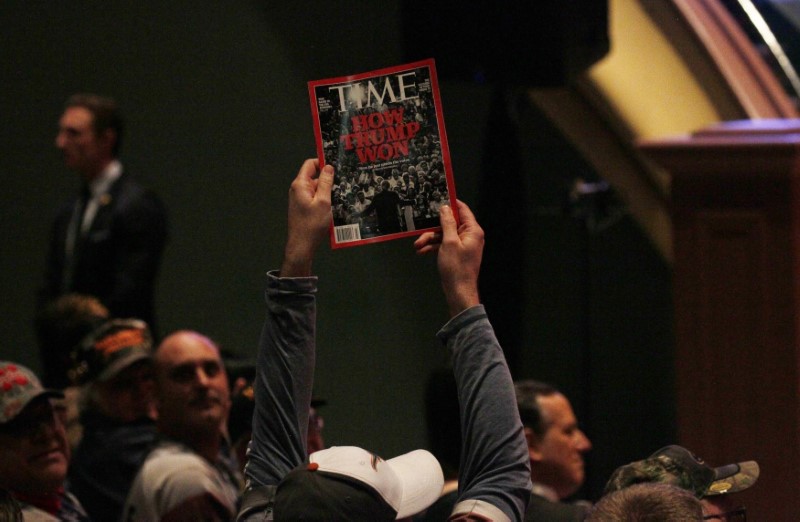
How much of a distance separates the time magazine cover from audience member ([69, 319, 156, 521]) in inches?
51.0

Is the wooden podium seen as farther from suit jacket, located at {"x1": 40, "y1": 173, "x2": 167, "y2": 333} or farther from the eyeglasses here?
suit jacket, located at {"x1": 40, "y1": 173, "x2": 167, "y2": 333}

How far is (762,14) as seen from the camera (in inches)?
175

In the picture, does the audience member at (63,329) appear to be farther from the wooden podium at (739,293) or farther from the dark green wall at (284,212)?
the wooden podium at (739,293)

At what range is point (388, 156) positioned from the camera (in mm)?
1657

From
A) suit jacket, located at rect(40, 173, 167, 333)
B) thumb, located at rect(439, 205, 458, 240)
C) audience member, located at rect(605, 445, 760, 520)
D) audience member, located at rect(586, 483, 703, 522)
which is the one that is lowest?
audience member, located at rect(605, 445, 760, 520)

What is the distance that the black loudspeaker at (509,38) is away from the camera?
356 cm

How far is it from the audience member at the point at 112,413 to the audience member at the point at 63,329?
0.28 m

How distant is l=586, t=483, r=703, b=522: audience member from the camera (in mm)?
1483

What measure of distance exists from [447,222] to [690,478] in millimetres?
576

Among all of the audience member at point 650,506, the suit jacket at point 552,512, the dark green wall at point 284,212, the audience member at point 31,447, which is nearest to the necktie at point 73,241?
Result: the dark green wall at point 284,212

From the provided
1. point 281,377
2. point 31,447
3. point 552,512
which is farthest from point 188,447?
point 281,377

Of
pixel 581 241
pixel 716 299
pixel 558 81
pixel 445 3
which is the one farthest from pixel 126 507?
pixel 581 241

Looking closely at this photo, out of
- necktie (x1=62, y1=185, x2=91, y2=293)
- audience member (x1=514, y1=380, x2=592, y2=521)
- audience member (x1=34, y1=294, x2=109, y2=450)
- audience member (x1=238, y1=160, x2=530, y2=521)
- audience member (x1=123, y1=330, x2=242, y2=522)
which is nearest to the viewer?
audience member (x1=238, y1=160, x2=530, y2=521)

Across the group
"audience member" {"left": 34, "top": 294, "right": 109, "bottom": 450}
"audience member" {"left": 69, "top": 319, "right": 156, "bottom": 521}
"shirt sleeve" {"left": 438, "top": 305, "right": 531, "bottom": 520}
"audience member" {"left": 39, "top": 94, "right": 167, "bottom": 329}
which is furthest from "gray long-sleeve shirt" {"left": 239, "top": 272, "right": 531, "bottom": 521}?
"audience member" {"left": 39, "top": 94, "right": 167, "bottom": 329}
